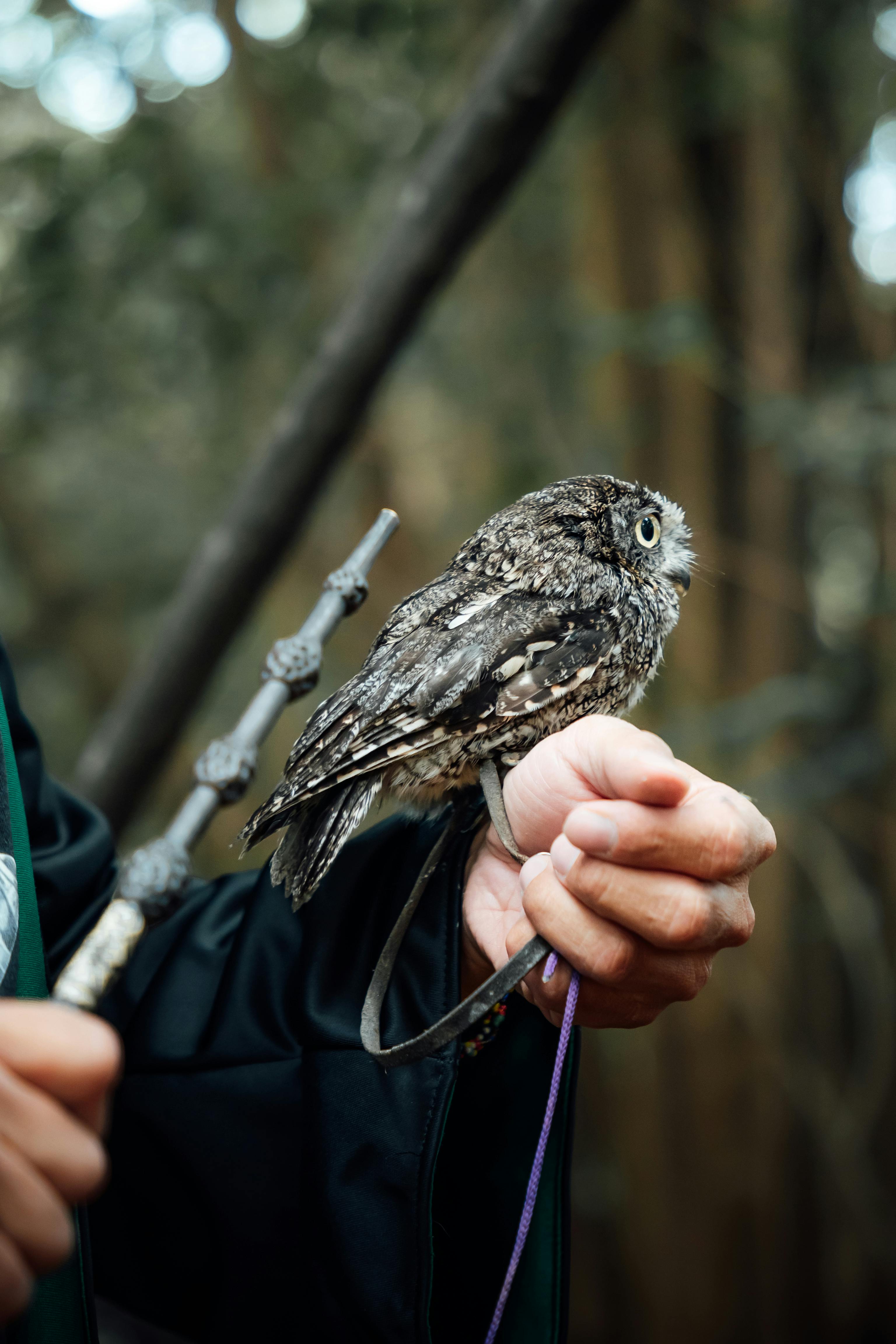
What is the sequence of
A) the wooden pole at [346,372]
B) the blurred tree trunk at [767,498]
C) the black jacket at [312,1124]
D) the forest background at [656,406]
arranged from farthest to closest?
the blurred tree trunk at [767,498] → the forest background at [656,406] → the wooden pole at [346,372] → the black jacket at [312,1124]

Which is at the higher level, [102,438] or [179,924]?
[102,438]

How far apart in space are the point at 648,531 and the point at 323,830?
654mm

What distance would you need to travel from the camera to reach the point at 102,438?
190 inches

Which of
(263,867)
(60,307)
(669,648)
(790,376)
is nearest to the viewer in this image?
(263,867)

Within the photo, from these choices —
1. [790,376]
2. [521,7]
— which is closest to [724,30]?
[790,376]

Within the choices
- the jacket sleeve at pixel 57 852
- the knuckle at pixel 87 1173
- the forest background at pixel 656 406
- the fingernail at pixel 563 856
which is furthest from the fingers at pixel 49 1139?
the forest background at pixel 656 406

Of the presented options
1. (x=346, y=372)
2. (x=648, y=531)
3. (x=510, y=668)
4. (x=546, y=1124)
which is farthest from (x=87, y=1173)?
(x=346, y=372)

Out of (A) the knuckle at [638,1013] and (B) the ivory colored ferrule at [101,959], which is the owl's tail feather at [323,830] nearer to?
(B) the ivory colored ferrule at [101,959]

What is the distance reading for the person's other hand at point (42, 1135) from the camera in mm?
613

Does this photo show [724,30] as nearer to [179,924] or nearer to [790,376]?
[790,376]

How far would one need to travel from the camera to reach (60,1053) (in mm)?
623

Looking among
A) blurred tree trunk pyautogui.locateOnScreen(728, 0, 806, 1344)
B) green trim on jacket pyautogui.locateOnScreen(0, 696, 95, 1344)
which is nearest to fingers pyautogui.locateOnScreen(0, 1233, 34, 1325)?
green trim on jacket pyautogui.locateOnScreen(0, 696, 95, 1344)

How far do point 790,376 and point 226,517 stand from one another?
2.39 meters

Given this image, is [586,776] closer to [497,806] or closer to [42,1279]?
[497,806]
